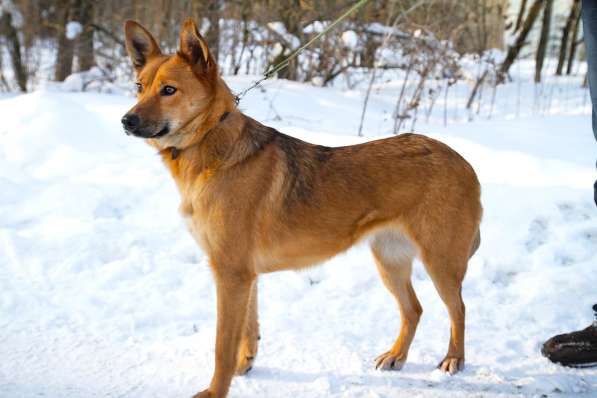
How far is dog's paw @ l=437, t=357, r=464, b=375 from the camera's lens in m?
3.10

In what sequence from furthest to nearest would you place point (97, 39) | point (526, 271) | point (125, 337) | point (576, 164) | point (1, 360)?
point (97, 39) → point (576, 164) → point (526, 271) → point (125, 337) → point (1, 360)

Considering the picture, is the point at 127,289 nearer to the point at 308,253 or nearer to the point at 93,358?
the point at 93,358

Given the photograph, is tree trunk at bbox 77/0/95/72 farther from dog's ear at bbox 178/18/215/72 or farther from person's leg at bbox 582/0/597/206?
person's leg at bbox 582/0/597/206

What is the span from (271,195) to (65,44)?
9211 millimetres

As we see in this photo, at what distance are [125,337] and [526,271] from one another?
282 cm

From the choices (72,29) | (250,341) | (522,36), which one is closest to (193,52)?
(250,341)

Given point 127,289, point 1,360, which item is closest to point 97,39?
point 127,289

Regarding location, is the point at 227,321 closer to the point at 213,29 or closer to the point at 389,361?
the point at 389,361

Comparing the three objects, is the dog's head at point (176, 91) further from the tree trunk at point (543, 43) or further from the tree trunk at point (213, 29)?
the tree trunk at point (543, 43)

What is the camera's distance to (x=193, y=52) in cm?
288

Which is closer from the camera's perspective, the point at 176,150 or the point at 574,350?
the point at 176,150

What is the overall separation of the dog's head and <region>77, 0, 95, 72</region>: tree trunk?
849cm

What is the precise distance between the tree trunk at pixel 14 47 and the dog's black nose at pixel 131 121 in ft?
28.6

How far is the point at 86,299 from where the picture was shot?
372cm
